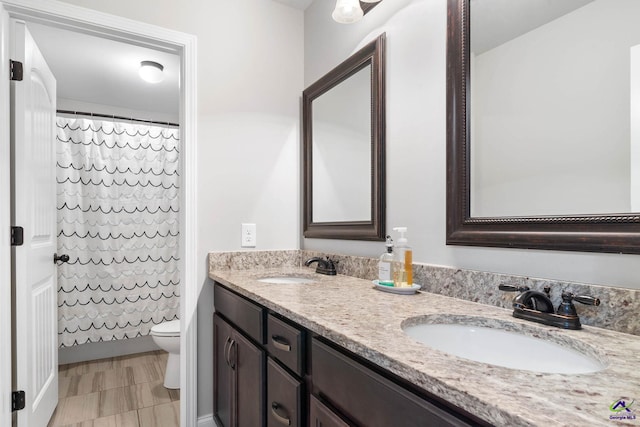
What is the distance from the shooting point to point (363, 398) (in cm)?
71

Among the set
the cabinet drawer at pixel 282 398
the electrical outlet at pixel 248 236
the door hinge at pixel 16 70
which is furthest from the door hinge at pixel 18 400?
the door hinge at pixel 16 70

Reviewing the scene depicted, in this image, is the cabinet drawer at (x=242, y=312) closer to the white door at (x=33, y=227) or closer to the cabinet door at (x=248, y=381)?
the cabinet door at (x=248, y=381)

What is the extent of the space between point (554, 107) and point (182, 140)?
1.59 m

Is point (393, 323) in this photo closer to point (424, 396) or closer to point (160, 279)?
point (424, 396)

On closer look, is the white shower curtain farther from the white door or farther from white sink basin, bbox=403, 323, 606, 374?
white sink basin, bbox=403, 323, 606, 374

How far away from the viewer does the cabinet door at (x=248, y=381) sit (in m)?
1.20

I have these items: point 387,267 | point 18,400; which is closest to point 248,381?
point 387,267

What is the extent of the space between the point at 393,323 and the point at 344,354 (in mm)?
138

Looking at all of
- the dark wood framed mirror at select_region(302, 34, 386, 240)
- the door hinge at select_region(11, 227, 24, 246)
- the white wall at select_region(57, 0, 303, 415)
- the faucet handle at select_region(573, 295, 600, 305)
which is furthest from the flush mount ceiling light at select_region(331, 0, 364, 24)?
the door hinge at select_region(11, 227, 24, 246)

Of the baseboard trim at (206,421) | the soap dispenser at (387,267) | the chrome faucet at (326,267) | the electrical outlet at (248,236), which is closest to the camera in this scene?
the soap dispenser at (387,267)

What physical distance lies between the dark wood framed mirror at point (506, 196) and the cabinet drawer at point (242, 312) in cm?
71

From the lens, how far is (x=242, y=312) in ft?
4.49

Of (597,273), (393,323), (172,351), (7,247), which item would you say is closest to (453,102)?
(597,273)

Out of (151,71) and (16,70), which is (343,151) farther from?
(151,71)
